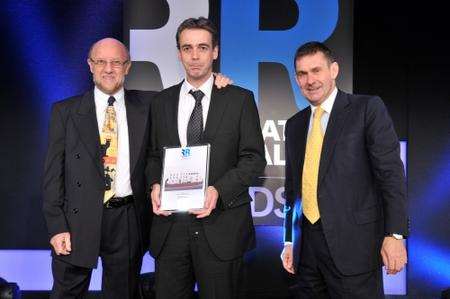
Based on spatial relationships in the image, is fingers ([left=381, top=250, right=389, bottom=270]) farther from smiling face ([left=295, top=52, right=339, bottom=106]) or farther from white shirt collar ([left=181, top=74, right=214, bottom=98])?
white shirt collar ([left=181, top=74, right=214, bottom=98])

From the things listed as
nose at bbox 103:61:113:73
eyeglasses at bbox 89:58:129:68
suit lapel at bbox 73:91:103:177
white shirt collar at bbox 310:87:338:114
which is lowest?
suit lapel at bbox 73:91:103:177

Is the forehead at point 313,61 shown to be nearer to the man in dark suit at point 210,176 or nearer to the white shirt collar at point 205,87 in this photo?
the man in dark suit at point 210,176

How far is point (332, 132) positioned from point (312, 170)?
22cm

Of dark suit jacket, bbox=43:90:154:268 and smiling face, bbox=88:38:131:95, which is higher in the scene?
smiling face, bbox=88:38:131:95

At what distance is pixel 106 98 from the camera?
285 cm

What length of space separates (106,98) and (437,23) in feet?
9.54

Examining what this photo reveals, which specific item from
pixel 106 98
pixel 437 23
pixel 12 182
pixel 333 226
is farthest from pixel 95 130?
pixel 437 23

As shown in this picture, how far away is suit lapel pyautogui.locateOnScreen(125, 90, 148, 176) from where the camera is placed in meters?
2.75

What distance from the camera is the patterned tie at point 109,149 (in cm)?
271

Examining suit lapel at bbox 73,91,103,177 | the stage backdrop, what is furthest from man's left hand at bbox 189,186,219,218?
the stage backdrop

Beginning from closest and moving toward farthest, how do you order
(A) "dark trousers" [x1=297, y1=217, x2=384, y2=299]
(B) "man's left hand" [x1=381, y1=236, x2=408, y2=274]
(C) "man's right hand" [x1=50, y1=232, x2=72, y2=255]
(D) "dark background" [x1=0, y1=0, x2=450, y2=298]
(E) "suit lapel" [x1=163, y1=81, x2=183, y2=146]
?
(B) "man's left hand" [x1=381, y1=236, x2=408, y2=274]
(A) "dark trousers" [x1=297, y1=217, x2=384, y2=299]
(E) "suit lapel" [x1=163, y1=81, x2=183, y2=146]
(C) "man's right hand" [x1=50, y1=232, x2=72, y2=255]
(D) "dark background" [x1=0, y1=0, x2=450, y2=298]

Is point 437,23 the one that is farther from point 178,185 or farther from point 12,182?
point 12,182

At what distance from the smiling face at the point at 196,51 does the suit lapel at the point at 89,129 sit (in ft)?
2.07

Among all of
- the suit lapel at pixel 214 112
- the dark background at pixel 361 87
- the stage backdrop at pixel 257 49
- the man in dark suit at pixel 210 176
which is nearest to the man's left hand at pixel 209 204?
the man in dark suit at pixel 210 176
